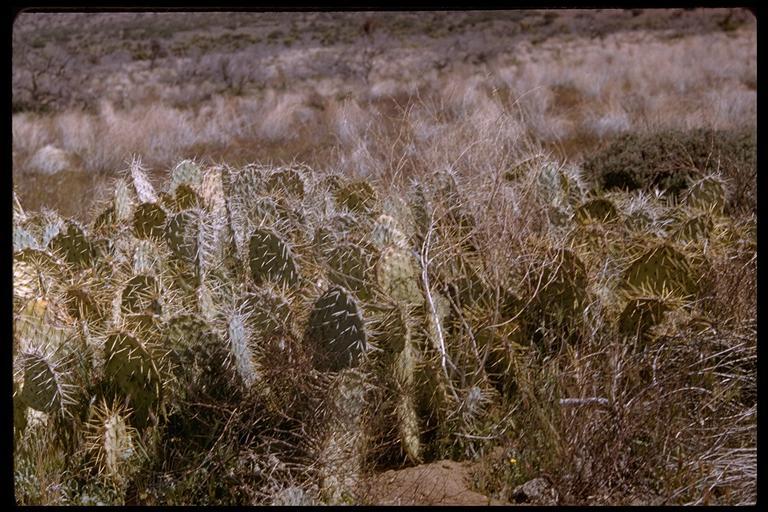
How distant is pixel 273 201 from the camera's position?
4.92m

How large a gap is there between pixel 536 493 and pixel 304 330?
1073 millimetres

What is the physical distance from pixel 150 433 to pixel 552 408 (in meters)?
1.51

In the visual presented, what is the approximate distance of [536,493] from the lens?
3.08 meters

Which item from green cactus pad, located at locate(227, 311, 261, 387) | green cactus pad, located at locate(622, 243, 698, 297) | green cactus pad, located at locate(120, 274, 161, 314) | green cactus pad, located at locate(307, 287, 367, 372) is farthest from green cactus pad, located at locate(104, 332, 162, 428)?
green cactus pad, located at locate(622, 243, 698, 297)

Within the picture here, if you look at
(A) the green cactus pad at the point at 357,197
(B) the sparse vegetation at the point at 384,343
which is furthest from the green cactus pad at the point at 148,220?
(A) the green cactus pad at the point at 357,197

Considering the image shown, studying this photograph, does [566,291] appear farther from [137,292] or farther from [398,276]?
[137,292]

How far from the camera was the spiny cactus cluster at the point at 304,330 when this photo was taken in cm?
330

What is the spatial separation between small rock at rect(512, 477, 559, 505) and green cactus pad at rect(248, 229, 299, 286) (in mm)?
1421

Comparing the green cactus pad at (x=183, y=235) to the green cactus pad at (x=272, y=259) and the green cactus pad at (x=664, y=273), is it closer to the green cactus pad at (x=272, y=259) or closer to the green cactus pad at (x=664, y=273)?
the green cactus pad at (x=272, y=259)

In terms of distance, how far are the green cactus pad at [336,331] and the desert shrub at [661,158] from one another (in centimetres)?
428

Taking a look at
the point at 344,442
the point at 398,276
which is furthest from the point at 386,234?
the point at 344,442

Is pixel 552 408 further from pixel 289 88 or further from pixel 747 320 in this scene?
pixel 289 88

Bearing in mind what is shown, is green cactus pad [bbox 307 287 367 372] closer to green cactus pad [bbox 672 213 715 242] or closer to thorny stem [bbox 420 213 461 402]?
thorny stem [bbox 420 213 461 402]

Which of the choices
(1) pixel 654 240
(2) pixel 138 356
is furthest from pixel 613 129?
(2) pixel 138 356
